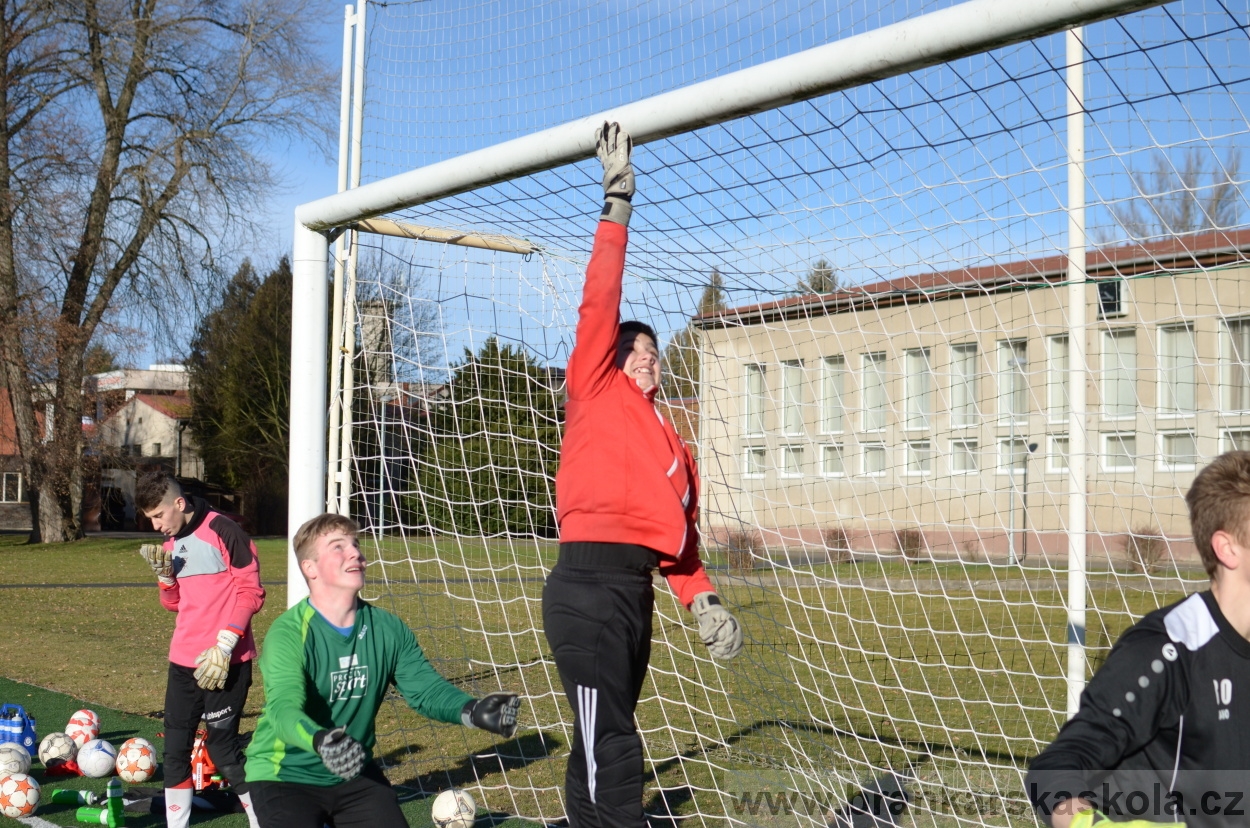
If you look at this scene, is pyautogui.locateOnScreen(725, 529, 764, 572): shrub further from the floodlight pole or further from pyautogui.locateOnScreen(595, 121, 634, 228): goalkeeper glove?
pyautogui.locateOnScreen(595, 121, 634, 228): goalkeeper glove

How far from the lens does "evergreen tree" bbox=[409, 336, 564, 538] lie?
21.0 ft

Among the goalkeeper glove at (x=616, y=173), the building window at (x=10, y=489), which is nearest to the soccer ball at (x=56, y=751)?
the goalkeeper glove at (x=616, y=173)

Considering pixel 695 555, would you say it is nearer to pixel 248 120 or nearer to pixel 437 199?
pixel 437 199

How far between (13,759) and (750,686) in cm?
415

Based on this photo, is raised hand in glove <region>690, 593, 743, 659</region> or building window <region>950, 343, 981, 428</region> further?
building window <region>950, 343, 981, 428</region>

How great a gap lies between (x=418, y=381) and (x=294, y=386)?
104 cm

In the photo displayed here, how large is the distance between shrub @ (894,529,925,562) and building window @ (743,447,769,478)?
2.83ft

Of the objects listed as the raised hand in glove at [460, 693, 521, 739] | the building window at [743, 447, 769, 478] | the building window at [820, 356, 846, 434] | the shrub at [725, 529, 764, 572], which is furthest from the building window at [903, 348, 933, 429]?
the raised hand in glove at [460, 693, 521, 739]

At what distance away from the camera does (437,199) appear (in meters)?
4.86

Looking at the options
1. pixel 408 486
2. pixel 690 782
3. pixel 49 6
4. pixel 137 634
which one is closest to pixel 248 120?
pixel 49 6

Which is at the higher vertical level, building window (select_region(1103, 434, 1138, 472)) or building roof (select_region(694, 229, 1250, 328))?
building roof (select_region(694, 229, 1250, 328))

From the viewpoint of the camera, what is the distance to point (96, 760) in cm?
558

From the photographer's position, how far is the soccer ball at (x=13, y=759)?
496 centimetres

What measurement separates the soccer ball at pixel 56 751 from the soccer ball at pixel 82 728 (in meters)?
0.09
